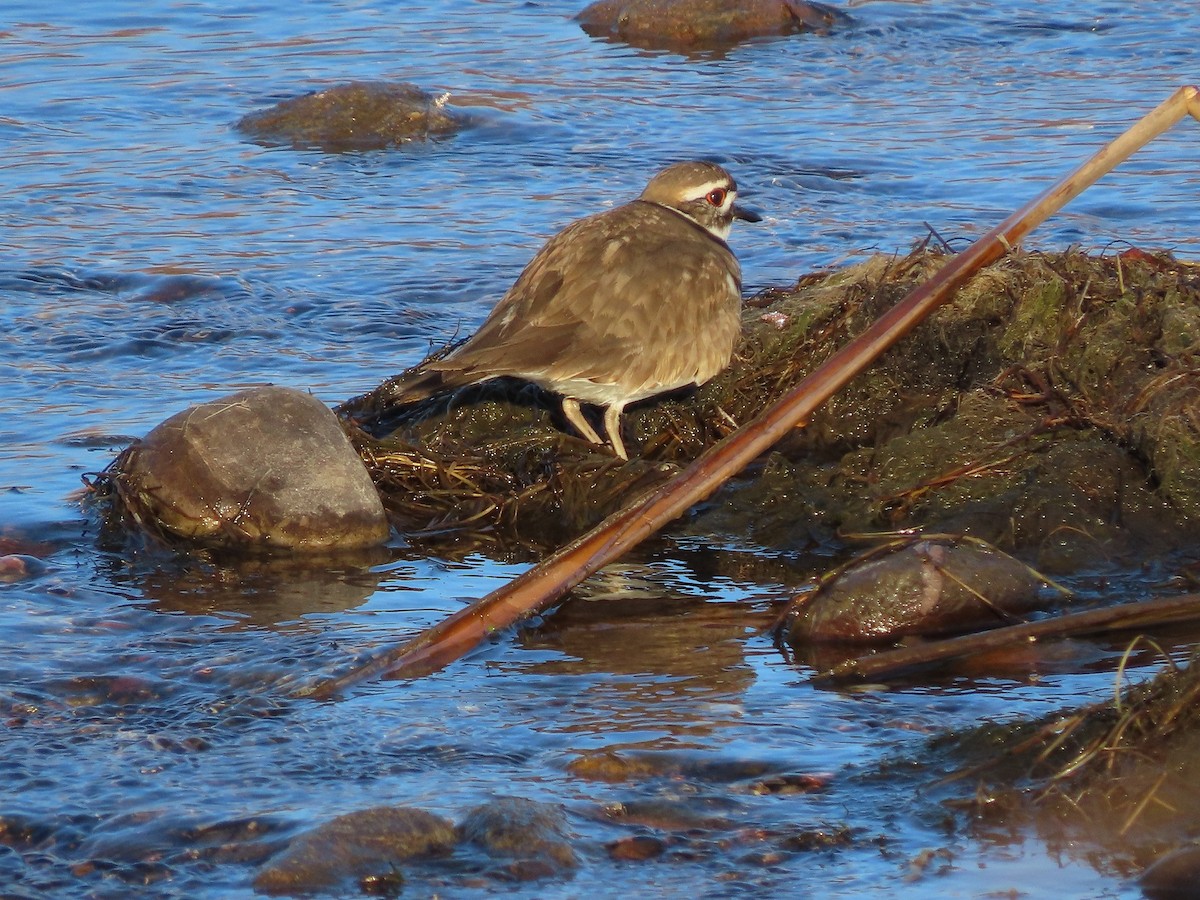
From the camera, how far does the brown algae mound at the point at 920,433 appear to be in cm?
616

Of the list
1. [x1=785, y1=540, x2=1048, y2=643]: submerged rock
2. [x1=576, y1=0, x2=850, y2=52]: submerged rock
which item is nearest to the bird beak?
[x1=785, y1=540, x2=1048, y2=643]: submerged rock

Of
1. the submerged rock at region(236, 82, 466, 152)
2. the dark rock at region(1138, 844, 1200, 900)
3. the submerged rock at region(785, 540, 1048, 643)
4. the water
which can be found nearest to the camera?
the dark rock at region(1138, 844, 1200, 900)

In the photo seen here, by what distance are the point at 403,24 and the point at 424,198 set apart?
5.42 metres

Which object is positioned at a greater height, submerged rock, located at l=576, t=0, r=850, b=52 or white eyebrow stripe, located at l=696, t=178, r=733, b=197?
submerged rock, located at l=576, t=0, r=850, b=52

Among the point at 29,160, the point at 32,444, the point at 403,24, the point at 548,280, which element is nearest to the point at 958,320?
the point at 548,280

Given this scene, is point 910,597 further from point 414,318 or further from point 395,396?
point 414,318

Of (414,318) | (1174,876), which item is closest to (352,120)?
(414,318)

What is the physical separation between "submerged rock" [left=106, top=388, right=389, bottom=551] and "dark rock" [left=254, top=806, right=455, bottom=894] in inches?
91.2

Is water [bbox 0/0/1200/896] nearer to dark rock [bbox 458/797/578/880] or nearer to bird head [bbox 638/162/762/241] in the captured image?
dark rock [bbox 458/797/578/880]

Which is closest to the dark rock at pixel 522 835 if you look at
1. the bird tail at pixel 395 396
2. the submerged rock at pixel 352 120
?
the bird tail at pixel 395 396

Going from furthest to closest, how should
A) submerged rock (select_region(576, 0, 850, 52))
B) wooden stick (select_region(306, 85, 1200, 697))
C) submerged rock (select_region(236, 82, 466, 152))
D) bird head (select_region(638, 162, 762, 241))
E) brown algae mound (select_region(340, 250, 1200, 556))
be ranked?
submerged rock (select_region(576, 0, 850, 52)) → submerged rock (select_region(236, 82, 466, 152)) → bird head (select_region(638, 162, 762, 241)) → brown algae mound (select_region(340, 250, 1200, 556)) → wooden stick (select_region(306, 85, 1200, 697))

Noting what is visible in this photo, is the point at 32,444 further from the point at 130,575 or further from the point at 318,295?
the point at 318,295

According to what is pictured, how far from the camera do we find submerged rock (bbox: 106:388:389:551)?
633cm

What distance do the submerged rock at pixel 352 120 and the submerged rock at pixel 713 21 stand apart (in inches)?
123
